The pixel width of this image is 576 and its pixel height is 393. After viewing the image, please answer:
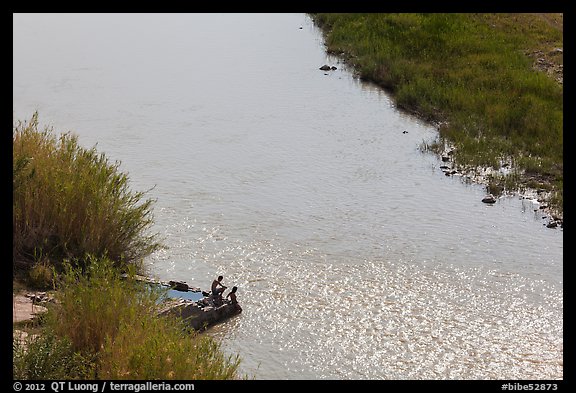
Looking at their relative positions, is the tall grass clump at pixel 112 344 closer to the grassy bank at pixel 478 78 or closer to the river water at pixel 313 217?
the river water at pixel 313 217

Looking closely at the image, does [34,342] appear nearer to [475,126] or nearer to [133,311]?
[133,311]

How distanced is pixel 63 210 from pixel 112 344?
430cm

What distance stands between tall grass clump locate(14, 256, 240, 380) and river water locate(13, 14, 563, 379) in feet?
6.61

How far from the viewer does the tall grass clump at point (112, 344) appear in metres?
9.28

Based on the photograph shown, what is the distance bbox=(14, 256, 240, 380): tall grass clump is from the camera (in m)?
9.28

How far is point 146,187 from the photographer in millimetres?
18656

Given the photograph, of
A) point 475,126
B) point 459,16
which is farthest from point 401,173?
point 459,16

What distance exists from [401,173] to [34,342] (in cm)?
1180

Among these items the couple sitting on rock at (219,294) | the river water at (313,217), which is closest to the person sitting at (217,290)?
the couple sitting on rock at (219,294)

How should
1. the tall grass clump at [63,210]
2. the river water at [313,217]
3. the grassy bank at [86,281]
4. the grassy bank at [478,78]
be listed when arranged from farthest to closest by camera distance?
the grassy bank at [478,78]
the tall grass clump at [63,210]
the river water at [313,217]
the grassy bank at [86,281]

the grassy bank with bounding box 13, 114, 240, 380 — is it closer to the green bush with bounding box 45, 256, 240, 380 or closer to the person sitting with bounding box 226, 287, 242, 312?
the green bush with bounding box 45, 256, 240, 380

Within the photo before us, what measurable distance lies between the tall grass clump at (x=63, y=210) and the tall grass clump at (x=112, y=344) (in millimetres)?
2929

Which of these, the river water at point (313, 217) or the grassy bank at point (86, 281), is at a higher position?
the grassy bank at point (86, 281)

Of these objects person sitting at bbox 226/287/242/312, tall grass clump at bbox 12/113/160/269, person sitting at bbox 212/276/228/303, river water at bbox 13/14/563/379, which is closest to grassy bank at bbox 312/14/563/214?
river water at bbox 13/14/563/379
